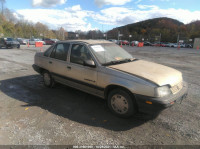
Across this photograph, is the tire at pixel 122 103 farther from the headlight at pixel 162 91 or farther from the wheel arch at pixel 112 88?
the headlight at pixel 162 91

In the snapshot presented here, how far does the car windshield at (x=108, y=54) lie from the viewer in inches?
148

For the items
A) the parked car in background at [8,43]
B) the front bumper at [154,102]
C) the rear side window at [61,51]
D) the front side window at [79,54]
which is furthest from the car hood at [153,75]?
the parked car in background at [8,43]

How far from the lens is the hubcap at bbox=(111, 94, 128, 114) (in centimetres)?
327

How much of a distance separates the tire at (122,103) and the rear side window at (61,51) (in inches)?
75.5

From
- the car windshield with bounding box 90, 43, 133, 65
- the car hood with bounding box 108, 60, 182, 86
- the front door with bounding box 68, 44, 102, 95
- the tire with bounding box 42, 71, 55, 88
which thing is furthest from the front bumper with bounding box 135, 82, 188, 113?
the tire with bounding box 42, 71, 55, 88

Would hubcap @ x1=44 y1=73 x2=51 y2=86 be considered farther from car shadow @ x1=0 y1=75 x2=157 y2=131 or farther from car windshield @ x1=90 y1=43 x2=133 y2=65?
car windshield @ x1=90 y1=43 x2=133 y2=65

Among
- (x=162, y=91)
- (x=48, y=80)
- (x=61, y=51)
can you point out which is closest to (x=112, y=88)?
(x=162, y=91)

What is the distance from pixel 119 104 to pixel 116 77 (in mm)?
616

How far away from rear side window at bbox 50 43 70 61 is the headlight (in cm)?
274

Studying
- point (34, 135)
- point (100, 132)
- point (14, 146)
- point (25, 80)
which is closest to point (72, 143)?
point (100, 132)

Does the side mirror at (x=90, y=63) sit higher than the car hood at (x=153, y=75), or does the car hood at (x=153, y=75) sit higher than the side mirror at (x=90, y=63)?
the side mirror at (x=90, y=63)

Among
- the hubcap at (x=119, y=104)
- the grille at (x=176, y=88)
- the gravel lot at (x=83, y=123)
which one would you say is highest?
the grille at (x=176, y=88)

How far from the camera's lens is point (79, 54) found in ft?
13.5

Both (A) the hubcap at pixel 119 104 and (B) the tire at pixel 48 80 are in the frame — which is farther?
(B) the tire at pixel 48 80
